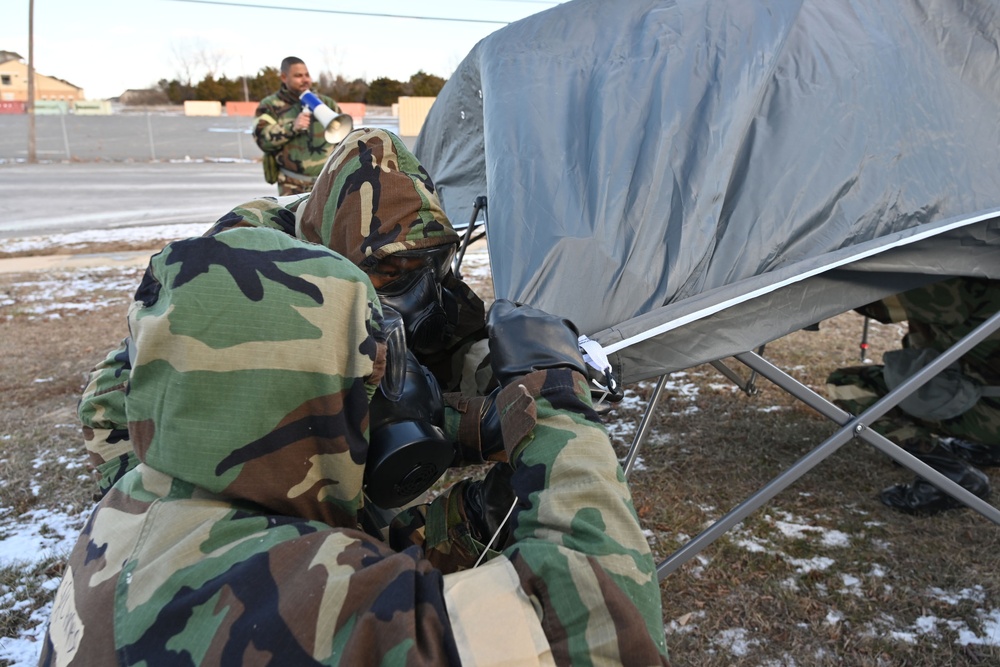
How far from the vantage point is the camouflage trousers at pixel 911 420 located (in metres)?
2.98

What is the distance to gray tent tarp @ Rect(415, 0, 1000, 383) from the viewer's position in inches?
71.3

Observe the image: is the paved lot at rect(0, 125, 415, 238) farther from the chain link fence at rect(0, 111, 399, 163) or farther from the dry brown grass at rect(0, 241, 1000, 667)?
the dry brown grass at rect(0, 241, 1000, 667)

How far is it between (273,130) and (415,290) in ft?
16.6

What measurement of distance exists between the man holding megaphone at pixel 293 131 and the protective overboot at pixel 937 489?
517cm

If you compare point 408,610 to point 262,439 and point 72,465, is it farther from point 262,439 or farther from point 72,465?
point 72,465

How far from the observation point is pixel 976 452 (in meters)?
3.11

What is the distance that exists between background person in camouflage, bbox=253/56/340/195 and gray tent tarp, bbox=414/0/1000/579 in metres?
4.82

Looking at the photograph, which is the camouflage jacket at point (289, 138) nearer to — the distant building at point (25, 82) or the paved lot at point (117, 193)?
the paved lot at point (117, 193)

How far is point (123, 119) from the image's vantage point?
2595 cm

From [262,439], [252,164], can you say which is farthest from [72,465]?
[252,164]

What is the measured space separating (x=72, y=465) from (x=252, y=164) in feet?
64.9

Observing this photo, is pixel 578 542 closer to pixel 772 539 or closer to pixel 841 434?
pixel 841 434

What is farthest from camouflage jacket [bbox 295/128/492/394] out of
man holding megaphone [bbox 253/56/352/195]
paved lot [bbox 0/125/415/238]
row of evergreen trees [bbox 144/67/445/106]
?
row of evergreen trees [bbox 144/67/445/106]

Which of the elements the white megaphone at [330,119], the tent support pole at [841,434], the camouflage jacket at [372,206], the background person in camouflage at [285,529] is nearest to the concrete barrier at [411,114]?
the white megaphone at [330,119]
